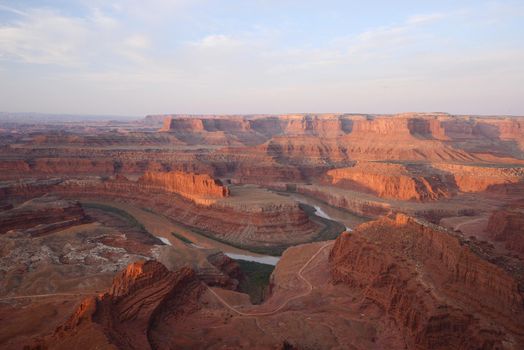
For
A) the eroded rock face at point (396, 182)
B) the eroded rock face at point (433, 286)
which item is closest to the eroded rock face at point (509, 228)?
the eroded rock face at point (433, 286)

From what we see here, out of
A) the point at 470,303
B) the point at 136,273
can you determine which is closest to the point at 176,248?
the point at 136,273

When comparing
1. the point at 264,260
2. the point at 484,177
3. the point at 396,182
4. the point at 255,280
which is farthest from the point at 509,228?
the point at 484,177

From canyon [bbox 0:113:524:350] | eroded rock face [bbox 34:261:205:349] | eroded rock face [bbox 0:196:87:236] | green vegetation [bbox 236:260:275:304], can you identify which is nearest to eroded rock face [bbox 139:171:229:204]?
canyon [bbox 0:113:524:350]

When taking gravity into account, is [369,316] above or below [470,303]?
below

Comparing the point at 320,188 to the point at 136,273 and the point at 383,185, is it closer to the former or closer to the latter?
the point at 383,185

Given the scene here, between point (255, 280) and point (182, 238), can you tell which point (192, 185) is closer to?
point (182, 238)
